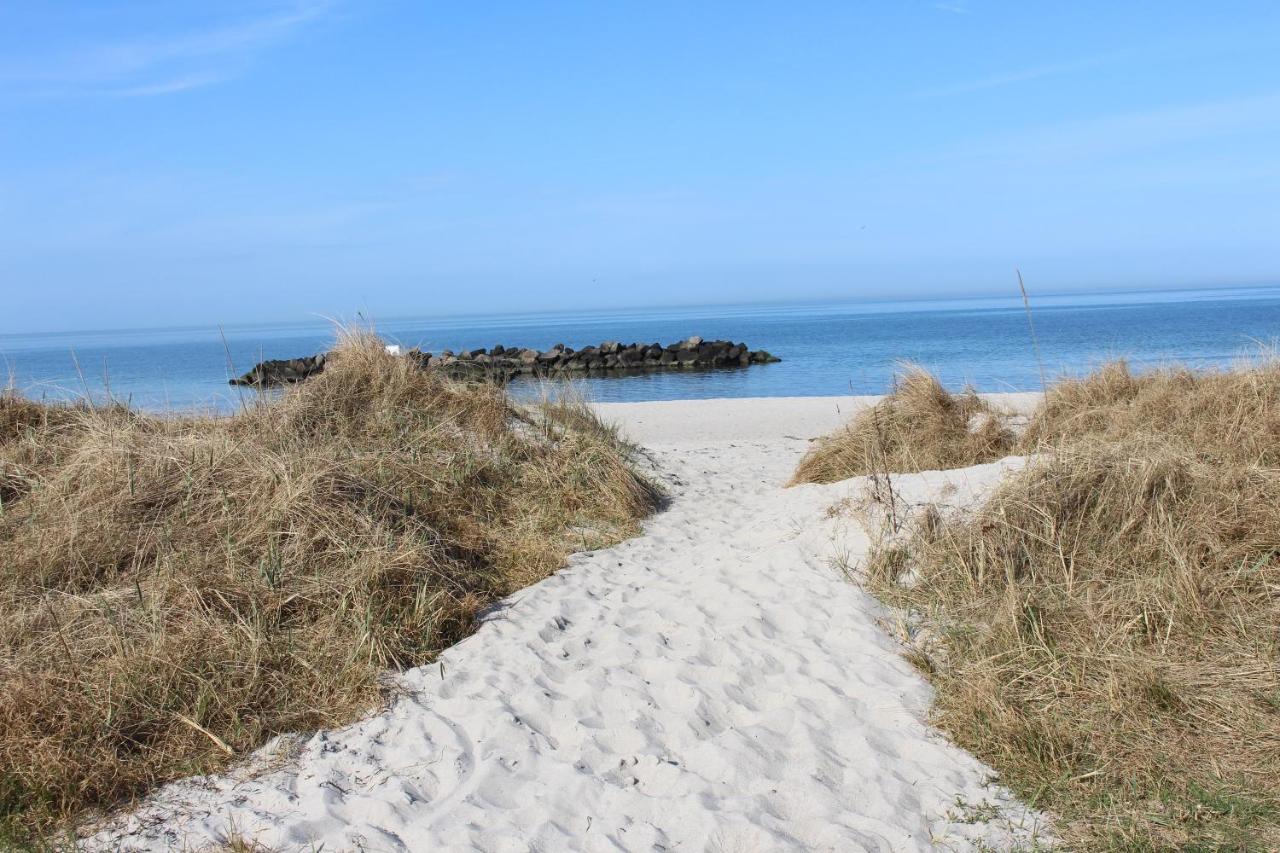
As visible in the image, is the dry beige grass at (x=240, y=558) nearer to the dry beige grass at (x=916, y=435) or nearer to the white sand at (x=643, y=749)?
the white sand at (x=643, y=749)

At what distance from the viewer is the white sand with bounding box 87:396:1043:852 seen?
3059 millimetres

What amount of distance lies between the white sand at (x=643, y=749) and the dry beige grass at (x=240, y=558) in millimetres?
299

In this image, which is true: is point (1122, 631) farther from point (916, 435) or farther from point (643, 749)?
point (916, 435)

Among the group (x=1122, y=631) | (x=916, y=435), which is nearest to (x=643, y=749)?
(x=1122, y=631)

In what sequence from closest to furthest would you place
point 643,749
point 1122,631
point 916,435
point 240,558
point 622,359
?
1. point 643,749
2. point 1122,631
3. point 240,558
4. point 916,435
5. point 622,359

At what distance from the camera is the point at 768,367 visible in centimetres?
3266

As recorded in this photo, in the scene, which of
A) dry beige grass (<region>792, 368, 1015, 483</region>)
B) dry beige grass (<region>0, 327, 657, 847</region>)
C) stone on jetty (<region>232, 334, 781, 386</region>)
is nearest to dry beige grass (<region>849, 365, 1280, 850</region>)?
dry beige grass (<region>792, 368, 1015, 483</region>)

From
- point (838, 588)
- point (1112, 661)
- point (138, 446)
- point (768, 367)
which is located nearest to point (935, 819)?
point (1112, 661)

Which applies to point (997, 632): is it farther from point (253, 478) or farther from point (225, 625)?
Answer: point (253, 478)

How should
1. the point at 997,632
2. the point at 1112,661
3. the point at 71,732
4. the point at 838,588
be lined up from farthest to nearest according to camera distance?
the point at 838,588 → the point at 997,632 → the point at 1112,661 → the point at 71,732

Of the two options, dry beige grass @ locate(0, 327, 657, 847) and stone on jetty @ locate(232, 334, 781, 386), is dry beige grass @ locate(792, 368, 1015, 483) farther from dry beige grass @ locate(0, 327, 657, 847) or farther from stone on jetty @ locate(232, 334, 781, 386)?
stone on jetty @ locate(232, 334, 781, 386)

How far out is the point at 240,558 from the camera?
16.5 ft

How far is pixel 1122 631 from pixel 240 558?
4.39m

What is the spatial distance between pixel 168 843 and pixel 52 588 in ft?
7.76
